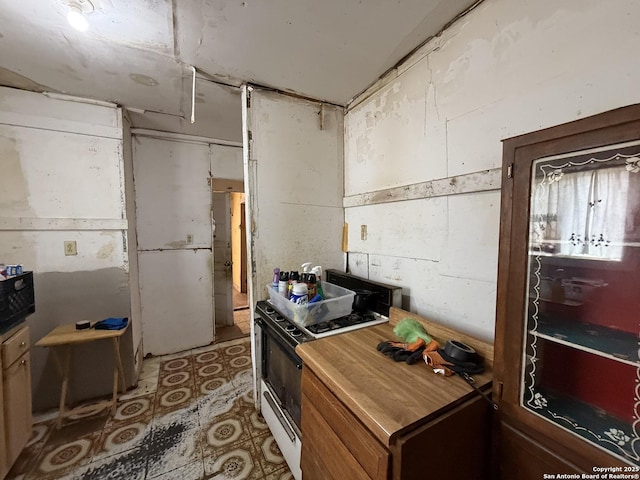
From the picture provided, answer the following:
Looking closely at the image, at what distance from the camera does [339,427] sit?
2.82 feet

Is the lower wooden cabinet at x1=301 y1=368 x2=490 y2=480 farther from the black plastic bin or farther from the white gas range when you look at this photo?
the black plastic bin

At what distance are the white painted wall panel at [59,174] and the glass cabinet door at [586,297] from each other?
2.66m

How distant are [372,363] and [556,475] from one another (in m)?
0.55

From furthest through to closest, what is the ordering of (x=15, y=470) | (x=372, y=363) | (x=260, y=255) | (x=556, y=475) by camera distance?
(x=260, y=255) < (x=15, y=470) < (x=372, y=363) < (x=556, y=475)

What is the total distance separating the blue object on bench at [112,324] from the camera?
6.14ft

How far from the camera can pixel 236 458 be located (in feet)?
4.81

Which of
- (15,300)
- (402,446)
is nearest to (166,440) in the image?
(15,300)

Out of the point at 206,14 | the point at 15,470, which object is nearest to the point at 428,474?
the point at 206,14

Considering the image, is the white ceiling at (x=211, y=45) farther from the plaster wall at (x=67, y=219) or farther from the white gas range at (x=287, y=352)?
the white gas range at (x=287, y=352)

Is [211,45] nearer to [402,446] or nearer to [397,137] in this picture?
[397,137]

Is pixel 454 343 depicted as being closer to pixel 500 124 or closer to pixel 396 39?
pixel 500 124

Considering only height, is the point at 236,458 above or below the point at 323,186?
below

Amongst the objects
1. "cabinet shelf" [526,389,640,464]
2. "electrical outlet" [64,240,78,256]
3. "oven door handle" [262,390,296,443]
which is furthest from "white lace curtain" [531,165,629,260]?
→ "electrical outlet" [64,240,78,256]

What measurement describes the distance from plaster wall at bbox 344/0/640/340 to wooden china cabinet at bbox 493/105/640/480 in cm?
32
